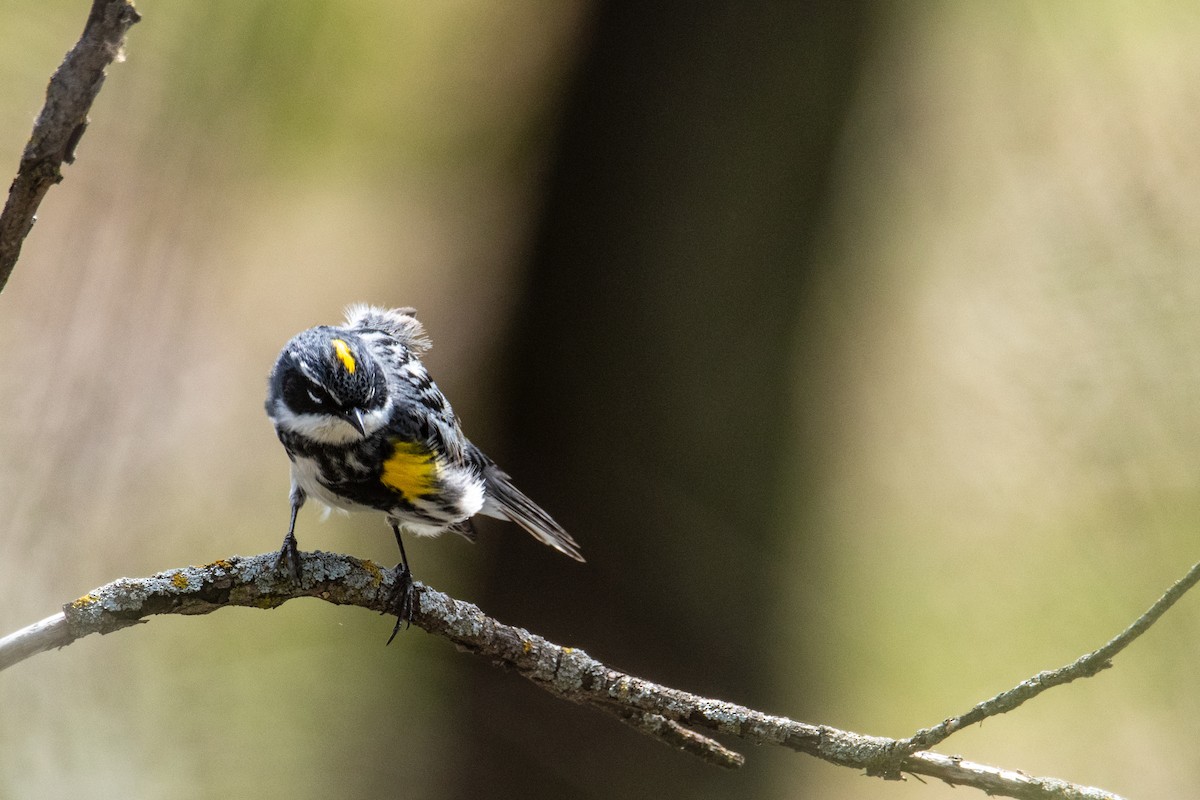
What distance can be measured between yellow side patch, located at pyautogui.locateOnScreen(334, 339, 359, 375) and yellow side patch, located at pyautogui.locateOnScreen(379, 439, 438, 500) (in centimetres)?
23

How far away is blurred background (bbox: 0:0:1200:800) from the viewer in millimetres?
3133

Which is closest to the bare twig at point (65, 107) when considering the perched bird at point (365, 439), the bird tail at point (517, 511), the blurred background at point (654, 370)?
the perched bird at point (365, 439)

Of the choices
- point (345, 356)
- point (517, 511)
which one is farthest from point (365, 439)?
point (517, 511)

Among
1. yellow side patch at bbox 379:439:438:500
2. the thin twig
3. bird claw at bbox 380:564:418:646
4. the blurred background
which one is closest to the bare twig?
bird claw at bbox 380:564:418:646

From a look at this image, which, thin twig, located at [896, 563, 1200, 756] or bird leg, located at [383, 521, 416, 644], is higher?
thin twig, located at [896, 563, 1200, 756]

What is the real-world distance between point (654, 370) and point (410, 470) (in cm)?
174

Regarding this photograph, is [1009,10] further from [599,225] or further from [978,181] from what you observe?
[599,225]

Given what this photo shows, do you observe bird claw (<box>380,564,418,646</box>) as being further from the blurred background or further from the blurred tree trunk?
the blurred tree trunk

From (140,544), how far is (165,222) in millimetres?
1527

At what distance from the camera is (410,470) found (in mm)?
2420

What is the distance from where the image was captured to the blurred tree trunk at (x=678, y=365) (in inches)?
152

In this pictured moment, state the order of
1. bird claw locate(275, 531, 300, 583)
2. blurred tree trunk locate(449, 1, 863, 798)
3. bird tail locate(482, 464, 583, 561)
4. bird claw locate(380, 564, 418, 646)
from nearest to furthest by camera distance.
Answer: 1. bird claw locate(275, 531, 300, 583)
2. bird claw locate(380, 564, 418, 646)
3. bird tail locate(482, 464, 583, 561)
4. blurred tree trunk locate(449, 1, 863, 798)

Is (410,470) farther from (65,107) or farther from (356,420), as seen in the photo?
(65,107)

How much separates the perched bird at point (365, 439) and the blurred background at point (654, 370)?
34.7 inches
